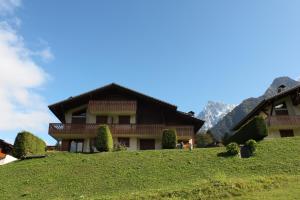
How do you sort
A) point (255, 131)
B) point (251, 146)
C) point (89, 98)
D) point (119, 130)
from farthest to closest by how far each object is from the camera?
point (89, 98) < point (119, 130) < point (255, 131) < point (251, 146)

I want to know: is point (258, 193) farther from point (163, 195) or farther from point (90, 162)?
point (90, 162)

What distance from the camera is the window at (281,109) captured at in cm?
4481

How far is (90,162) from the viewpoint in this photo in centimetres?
3112

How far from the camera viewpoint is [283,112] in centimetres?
4481

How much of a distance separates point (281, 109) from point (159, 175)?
2341 centimetres

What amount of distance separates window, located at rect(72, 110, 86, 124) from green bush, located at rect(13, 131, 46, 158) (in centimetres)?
696

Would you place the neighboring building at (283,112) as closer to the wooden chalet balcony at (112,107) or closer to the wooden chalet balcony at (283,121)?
the wooden chalet balcony at (283,121)

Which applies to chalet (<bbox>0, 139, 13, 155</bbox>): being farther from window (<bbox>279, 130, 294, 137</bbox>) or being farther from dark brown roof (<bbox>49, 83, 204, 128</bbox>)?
window (<bbox>279, 130, 294, 137</bbox>)

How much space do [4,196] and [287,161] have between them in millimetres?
19254

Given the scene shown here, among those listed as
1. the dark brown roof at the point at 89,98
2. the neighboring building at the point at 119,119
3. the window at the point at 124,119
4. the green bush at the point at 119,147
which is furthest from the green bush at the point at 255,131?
the window at the point at 124,119

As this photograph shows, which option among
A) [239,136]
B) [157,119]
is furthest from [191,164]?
[157,119]

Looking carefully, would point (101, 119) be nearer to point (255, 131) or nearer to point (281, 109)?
point (255, 131)

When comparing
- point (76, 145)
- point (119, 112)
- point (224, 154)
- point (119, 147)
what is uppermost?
point (119, 112)

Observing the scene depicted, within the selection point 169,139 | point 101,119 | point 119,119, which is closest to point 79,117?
point 101,119
